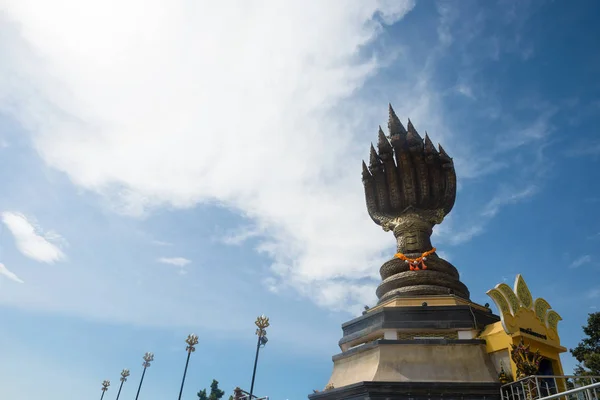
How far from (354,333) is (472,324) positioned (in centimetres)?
493

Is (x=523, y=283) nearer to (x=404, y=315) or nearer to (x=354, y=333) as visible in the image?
(x=404, y=315)

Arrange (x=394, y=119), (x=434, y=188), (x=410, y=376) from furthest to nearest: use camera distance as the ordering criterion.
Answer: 1. (x=394, y=119)
2. (x=434, y=188)
3. (x=410, y=376)

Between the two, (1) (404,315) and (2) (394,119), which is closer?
(1) (404,315)

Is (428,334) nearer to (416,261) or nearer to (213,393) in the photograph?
(416,261)

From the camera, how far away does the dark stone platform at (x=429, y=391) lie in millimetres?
15188

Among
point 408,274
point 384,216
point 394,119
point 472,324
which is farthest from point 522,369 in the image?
point 394,119

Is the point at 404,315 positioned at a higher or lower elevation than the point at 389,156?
lower

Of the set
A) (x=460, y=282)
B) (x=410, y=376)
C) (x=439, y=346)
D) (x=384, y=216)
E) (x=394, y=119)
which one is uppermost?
(x=394, y=119)

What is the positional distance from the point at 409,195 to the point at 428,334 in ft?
28.9

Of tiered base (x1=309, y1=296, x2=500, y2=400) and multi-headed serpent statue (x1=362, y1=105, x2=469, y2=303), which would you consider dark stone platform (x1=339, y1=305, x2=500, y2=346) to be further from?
multi-headed serpent statue (x1=362, y1=105, x2=469, y2=303)

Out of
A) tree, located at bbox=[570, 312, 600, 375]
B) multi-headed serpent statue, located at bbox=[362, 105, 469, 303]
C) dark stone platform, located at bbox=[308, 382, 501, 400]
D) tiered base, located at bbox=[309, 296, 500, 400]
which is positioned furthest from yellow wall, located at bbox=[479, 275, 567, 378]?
tree, located at bbox=[570, 312, 600, 375]

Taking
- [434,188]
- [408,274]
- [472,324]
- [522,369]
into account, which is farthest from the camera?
[434,188]

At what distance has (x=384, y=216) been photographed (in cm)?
2509

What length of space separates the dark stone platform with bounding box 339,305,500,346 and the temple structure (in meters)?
0.04
